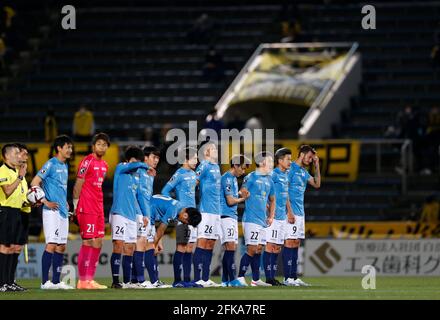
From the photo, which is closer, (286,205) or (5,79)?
(286,205)

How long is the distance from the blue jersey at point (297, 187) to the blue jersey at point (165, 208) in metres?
2.47

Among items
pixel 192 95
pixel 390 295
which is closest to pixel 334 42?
pixel 192 95

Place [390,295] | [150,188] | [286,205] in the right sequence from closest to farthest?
[390,295], [150,188], [286,205]

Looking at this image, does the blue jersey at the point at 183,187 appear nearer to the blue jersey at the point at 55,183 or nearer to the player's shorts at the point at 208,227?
the player's shorts at the point at 208,227

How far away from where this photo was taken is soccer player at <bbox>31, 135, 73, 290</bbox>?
66.5 feet

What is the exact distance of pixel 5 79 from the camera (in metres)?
39.8

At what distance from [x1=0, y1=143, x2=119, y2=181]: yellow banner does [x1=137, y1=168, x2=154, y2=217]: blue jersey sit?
11.6 metres

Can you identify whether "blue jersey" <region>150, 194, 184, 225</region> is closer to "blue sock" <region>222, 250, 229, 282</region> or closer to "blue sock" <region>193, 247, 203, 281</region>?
"blue sock" <region>193, 247, 203, 281</region>

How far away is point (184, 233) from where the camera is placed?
21578 millimetres

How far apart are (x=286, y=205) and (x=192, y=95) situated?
15874mm

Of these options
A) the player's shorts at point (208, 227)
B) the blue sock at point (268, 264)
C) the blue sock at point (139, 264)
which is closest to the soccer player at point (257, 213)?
the blue sock at point (268, 264)

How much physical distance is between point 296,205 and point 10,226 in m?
5.54

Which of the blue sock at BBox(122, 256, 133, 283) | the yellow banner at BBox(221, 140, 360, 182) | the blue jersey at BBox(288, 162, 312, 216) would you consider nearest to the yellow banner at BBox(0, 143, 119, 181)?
the yellow banner at BBox(221, 140, 360, 182)
